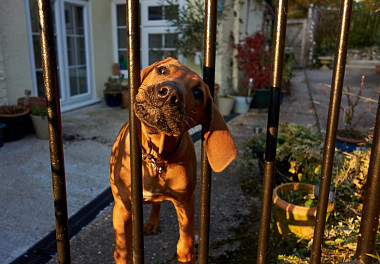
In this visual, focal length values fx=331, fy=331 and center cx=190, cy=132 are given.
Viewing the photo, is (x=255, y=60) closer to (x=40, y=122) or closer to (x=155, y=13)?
(x=155, y=13)

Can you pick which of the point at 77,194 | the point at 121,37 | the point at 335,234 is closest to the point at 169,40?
the point at 121,37

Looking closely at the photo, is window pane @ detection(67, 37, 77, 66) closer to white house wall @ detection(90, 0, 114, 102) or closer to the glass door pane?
the glass door pane

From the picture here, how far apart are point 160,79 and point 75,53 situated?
7262 mm

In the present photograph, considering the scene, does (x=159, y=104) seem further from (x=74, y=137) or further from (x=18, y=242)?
(x=74, y=137)

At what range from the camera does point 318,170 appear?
3.07 metres

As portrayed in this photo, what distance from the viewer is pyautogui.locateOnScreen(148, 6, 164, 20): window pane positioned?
8.59 meters

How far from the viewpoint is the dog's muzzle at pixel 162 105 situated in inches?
45.9

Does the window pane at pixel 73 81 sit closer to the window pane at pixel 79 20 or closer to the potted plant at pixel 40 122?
the window pane at pixel 79 20

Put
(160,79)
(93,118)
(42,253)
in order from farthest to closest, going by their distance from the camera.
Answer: (93,118), (42,253), (160,79)

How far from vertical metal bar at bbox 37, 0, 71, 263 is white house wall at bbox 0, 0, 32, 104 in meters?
5.47

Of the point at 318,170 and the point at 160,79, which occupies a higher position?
the point at 160,79

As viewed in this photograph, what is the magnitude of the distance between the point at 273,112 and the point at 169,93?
0.36m

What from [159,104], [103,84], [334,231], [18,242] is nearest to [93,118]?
[103,84]

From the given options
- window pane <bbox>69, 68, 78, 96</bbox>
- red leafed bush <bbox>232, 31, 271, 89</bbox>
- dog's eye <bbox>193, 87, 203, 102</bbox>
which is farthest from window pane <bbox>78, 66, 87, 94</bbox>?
dog's eye <bbox>193, 87, 203, 102</bbox>
